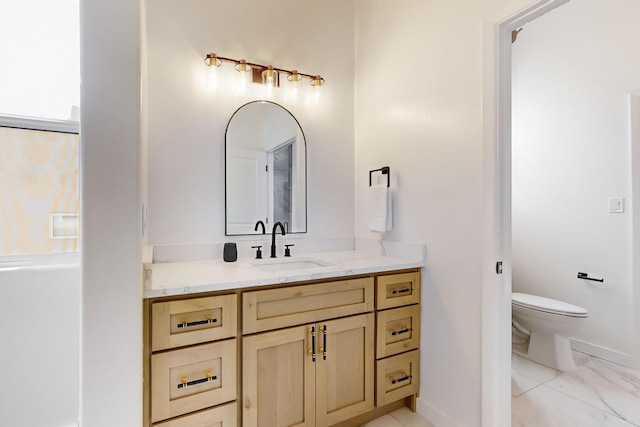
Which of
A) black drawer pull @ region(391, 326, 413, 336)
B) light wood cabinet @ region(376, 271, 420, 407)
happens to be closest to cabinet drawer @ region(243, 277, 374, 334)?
light wood cabinet @ region(376, 271, 420, 407)

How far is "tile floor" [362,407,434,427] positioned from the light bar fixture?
2053 mm

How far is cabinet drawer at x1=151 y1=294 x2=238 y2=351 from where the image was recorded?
114cm

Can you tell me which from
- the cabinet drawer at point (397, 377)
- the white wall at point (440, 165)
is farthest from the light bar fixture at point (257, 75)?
the cabinet drawer at point (397, 377)

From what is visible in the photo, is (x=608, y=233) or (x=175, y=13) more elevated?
(x=175, y=13)

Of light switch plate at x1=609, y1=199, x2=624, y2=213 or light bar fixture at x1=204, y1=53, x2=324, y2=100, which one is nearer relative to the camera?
light bar fixture at x1=204, y1=53, x2=324, y2=100

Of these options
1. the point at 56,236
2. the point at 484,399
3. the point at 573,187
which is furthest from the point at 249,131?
the point at 573,187

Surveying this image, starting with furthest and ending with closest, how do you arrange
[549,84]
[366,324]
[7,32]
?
[549,84], [366,324], [7,32]

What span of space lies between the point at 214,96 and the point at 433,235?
1525mm

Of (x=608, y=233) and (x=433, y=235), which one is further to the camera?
(x=608, y=233)

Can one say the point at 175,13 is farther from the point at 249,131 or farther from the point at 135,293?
the point at 135,293

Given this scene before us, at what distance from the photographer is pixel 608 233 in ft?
7.75

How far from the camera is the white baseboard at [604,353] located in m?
2.24

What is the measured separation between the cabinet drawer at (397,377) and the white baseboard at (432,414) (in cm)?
7

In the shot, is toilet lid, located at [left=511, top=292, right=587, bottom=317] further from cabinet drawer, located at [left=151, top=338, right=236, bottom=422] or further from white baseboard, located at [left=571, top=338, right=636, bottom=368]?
cabinet drawer, located at [left=151, top=338, right=236, bottom=422]
